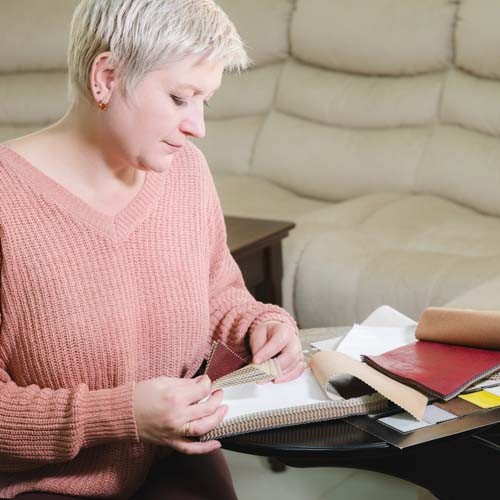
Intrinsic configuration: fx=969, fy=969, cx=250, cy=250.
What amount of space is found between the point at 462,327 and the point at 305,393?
0.81 ft

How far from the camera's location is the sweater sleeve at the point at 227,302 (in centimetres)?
133

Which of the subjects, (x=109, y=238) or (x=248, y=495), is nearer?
(x=109, y=238)

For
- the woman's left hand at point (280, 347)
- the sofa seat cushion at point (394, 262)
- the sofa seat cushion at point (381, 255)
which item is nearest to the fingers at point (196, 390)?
the woman's left hand at point (280, 347)

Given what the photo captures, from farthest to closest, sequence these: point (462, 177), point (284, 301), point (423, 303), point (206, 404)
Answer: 1. point (462, 177)
2. point (284, 301)
3. point (423, 303)
4. point (206, 404)

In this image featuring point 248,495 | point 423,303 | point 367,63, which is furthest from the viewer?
point 367,63

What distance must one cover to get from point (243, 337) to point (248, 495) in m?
0.96

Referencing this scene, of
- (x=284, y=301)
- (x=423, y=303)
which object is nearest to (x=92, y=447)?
(x=423, y=303)

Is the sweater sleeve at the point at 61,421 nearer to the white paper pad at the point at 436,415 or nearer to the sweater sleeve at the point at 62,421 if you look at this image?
the sweater sleeve at the point at 62,421

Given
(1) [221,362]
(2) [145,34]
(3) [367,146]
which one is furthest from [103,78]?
(3) [367,146]

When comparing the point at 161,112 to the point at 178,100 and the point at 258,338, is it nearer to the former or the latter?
the point at 178,100

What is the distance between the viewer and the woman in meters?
1.11

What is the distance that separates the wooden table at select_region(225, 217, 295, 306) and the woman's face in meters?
1.20

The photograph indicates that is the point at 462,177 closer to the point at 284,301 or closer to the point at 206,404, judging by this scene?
the point at 284,301

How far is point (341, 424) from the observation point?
112 cm
